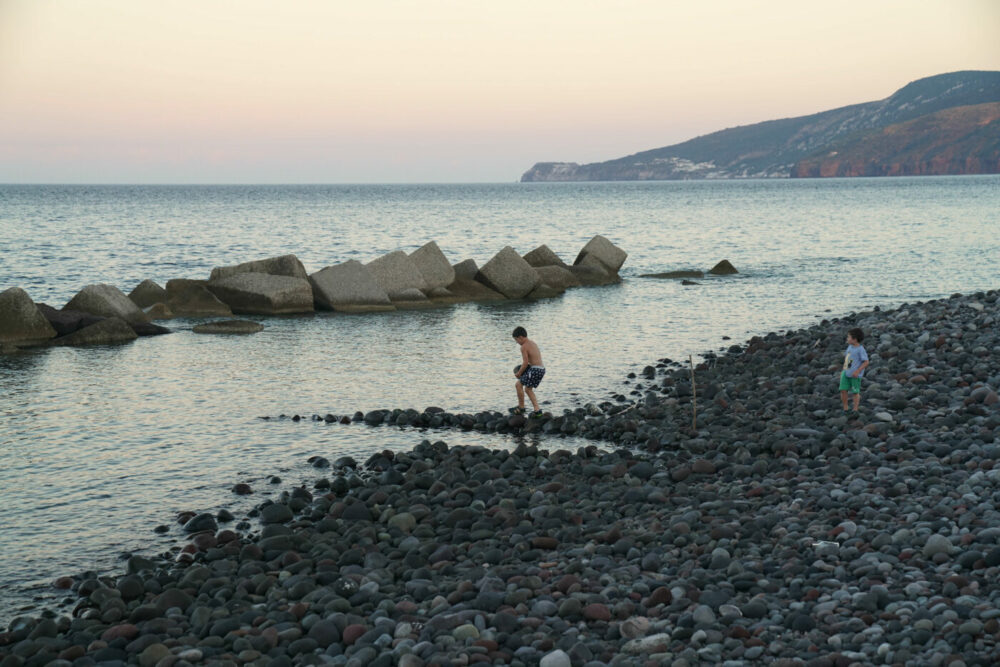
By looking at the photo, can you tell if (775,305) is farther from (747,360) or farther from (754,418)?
(754,418)

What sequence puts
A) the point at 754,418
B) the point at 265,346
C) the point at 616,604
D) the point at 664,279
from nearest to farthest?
the point at 616,604 → the point at 754,418 → the point at 265,346 → the point at 664,279

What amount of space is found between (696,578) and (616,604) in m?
0.81

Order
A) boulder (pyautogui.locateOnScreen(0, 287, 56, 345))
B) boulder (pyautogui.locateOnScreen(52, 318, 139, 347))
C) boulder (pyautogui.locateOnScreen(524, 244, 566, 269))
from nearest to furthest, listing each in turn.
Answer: boulder (pyautogui.locateOnScreen(0, 287, 56, 345)), boulder (pyautogui.locateOnScreen(52, 318, 139, 347)), boulder (pyautogui.locateOnScreen(524, 244, 566, 269))

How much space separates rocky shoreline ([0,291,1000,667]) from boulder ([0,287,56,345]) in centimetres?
1441

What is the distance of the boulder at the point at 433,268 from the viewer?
31.6 metres

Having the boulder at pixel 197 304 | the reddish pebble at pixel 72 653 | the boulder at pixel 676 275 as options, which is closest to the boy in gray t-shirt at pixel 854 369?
the reddish pebble at pixel 72 653

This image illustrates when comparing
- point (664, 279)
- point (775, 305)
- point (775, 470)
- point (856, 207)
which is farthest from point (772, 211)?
point (775, 470)

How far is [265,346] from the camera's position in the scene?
915 inches

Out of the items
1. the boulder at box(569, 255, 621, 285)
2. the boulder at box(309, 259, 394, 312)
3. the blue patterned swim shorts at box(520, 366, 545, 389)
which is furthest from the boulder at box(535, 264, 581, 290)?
the blue patterned swim shorts at box(520, 366, 545, 389)

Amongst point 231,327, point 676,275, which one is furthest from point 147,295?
point 676,275

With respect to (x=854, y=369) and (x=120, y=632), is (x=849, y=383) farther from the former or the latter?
(x=120, y=632)

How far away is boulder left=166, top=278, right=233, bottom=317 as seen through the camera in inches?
1128

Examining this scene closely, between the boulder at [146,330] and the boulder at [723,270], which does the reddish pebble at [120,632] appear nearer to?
the boulder at [146,330]

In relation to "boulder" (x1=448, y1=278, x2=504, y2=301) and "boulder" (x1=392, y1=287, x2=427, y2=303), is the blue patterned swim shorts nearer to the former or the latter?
"boulder" (x1=392, y1=287, x2=427, y2=303)
